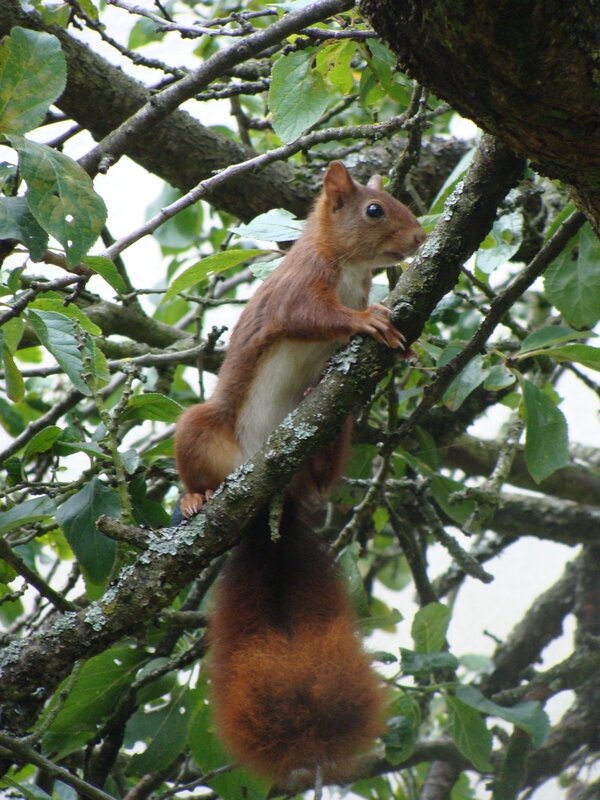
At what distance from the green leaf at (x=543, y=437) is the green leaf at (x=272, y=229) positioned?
0.77m

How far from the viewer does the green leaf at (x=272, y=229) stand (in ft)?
8.21

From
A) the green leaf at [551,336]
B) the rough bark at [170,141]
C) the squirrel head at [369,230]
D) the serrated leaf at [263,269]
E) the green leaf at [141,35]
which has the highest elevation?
the green leaf at [141,35]

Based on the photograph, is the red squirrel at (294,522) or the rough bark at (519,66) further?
the red squirrel at (294,522)

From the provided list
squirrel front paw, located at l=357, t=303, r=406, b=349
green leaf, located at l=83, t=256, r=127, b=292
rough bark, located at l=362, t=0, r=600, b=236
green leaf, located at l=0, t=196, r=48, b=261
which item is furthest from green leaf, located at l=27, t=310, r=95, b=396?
rough bark, located at l=362, t=0, r=600, b=236

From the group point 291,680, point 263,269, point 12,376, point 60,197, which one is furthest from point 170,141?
point 291,680

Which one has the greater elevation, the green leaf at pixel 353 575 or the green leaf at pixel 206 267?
the green leaf at pixel 206 267

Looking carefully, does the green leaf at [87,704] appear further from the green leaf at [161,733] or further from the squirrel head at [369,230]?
the squirrel head at [369,230]

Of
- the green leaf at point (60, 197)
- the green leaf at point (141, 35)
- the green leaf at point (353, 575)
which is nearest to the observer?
the green leaf at point (60, 197)

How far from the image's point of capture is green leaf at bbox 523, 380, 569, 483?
2418 millimetres

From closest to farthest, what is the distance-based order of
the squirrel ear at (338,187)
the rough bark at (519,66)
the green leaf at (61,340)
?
the rough bark at (519,66) < the green leaf at (61,340) < the squirrel ear at (338,187)

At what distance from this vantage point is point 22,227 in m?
1.82

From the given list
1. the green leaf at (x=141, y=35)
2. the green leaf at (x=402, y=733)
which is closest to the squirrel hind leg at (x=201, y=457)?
the green leaf at (x=402, y=733)

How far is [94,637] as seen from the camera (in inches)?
75.0

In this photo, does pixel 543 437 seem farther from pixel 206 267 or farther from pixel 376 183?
pixel 376 183
